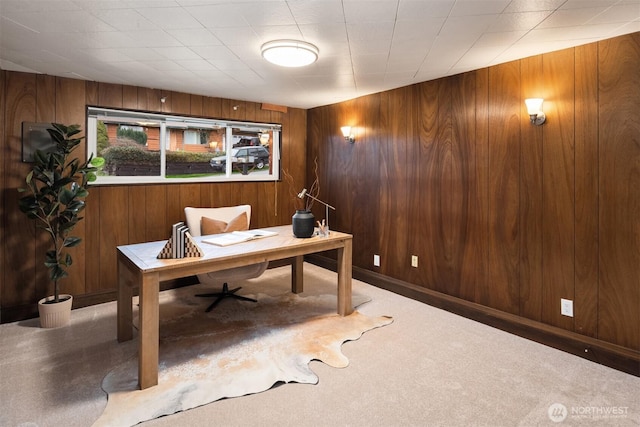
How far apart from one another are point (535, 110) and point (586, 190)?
27.0 inches

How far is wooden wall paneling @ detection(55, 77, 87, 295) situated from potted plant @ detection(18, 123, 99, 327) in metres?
0.20

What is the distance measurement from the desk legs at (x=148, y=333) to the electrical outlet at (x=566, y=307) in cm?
287

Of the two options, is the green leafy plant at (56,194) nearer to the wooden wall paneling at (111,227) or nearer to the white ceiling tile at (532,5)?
the wooden wall paneling at (111,227)

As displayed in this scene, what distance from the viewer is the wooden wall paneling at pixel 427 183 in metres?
3.43

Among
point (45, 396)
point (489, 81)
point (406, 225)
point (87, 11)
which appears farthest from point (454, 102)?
point (45, 396)

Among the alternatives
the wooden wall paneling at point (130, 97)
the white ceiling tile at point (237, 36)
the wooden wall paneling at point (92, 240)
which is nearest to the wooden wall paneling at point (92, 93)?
the wooden wall paneling at point (130, 97)

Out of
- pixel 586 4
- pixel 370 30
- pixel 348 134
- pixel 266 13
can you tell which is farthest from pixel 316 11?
Result: pixel 348 134

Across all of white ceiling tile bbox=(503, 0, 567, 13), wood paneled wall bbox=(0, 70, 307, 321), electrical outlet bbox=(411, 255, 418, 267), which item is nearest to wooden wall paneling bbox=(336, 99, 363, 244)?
electrical outlet bbox=(411, 255, 418, 267)

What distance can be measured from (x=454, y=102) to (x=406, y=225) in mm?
1331

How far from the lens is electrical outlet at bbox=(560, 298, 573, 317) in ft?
8.35

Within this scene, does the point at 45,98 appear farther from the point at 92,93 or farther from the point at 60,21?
the point at 60,21

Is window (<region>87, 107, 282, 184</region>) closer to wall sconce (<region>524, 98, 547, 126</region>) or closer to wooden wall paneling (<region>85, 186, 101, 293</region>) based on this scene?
wooden wall paneling (<region>85, 186, 101, 293</region>)

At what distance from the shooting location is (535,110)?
8.44 ft

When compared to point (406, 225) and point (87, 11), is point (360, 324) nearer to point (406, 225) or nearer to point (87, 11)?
point (406, 225)
